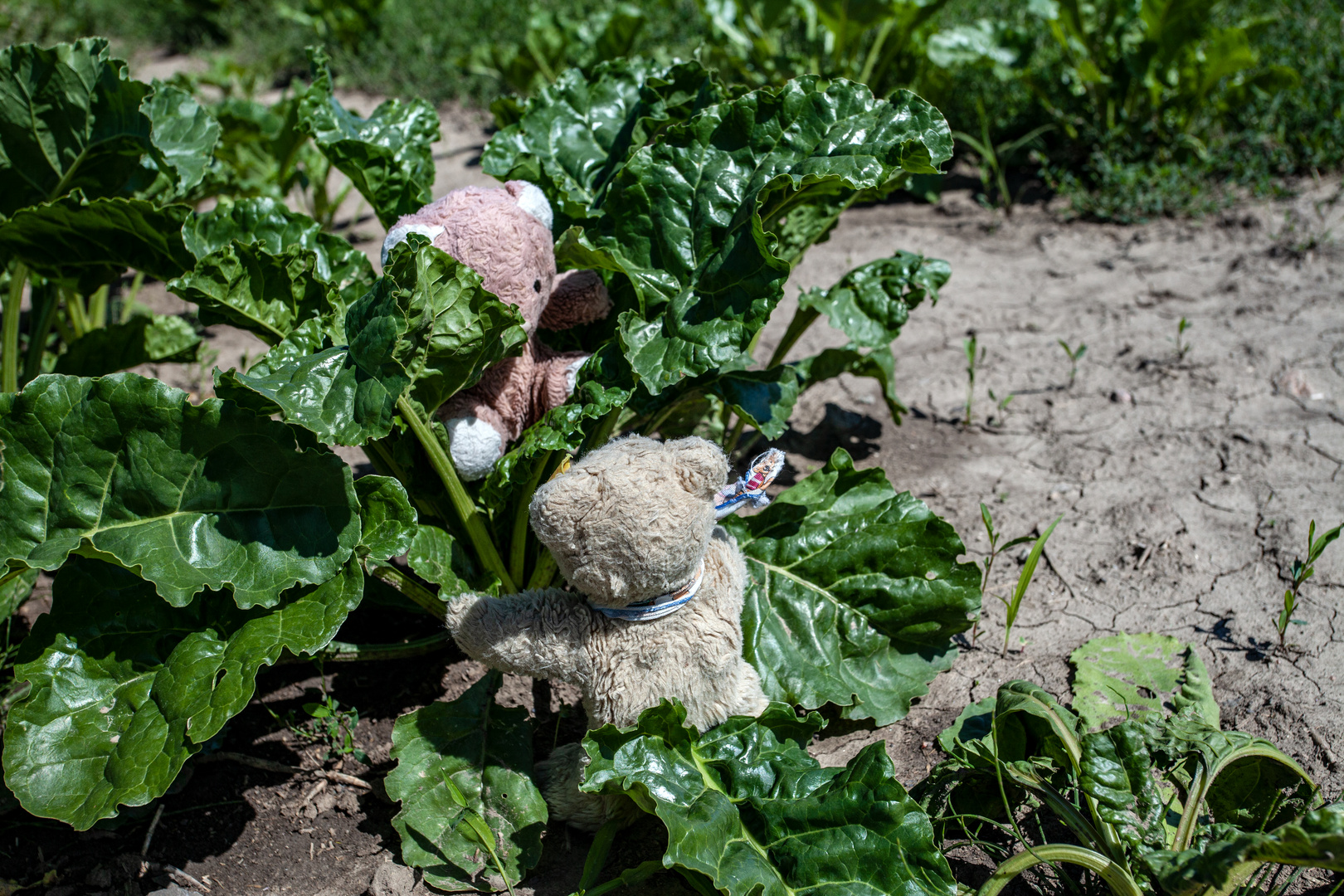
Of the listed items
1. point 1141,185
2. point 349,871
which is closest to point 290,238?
point 349,871

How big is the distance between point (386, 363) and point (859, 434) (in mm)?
1949

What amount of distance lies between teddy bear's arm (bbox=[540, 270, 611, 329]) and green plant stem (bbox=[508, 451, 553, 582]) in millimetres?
394

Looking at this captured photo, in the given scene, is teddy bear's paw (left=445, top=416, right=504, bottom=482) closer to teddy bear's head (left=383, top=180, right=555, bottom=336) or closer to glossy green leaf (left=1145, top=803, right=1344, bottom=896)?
teddy bear's head (left=383, top=180, right=555, bottom=336)

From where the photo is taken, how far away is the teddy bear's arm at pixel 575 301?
236 centimetres

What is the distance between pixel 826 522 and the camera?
234cm

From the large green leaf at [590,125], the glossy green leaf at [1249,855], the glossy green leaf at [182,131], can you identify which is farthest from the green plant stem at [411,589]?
the glossy green leaf at [1249,855]

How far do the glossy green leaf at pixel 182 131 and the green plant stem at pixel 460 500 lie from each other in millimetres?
1208

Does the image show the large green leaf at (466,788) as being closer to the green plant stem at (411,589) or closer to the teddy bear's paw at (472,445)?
the green plant stem at (411,589)

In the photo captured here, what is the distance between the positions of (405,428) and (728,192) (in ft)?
3.09

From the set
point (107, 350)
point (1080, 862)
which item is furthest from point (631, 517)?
point (107, 350)

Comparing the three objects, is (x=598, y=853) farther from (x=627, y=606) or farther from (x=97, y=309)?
(x=97, y=309)

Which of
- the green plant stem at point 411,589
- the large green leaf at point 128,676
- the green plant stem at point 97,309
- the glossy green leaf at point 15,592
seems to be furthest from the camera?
the green plant stem at point 97,309

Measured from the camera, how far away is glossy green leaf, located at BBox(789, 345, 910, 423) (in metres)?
2.85

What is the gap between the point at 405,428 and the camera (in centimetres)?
212
